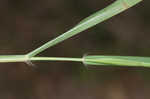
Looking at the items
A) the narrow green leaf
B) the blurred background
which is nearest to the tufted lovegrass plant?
the narrow green leaf

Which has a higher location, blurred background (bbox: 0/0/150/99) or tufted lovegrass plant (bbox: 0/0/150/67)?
blurred background (bbox: 0/0/150/99)

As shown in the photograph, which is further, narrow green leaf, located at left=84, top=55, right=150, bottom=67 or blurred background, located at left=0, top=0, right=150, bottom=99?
blurred background, located at left=0, top=0, right=150, bottom=99

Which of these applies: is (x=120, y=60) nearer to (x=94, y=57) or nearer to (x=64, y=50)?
(x=94, y=57)

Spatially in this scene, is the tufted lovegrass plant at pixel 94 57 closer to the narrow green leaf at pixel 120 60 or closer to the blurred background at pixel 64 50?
the narrow green leaf at pixel 120 60

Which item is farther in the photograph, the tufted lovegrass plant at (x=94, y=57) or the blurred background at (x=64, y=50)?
the blurred background at (x=64, y=50)

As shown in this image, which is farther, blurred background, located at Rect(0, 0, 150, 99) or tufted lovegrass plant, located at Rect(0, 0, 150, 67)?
blurred background, located at Rect(0, 0, 150, 99)

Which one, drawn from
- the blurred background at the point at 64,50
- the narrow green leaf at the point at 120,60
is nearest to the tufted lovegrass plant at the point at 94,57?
the narrow green leaf at the point at 120,60

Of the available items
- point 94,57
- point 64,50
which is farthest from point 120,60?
point 64,50

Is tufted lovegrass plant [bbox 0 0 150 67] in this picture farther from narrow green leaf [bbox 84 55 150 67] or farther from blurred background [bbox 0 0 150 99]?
blurred background [bbox 0 0 150 99]
